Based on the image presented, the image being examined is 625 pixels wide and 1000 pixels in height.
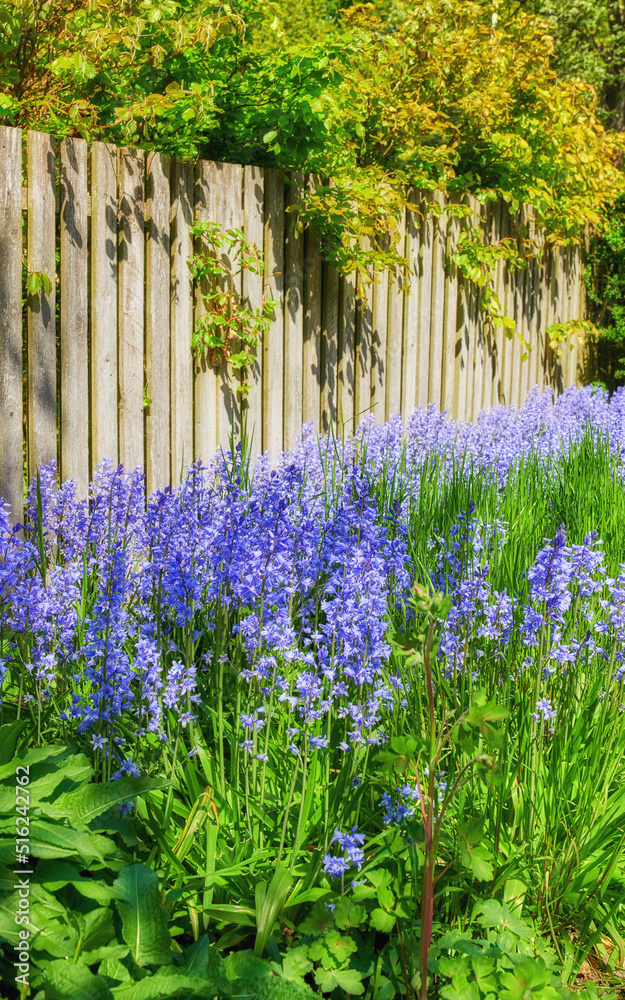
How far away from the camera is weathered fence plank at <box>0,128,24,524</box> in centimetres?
329

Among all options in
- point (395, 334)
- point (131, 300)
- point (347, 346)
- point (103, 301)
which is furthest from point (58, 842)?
point (395, 334)

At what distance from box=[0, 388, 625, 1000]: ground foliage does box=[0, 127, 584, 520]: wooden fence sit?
122cm

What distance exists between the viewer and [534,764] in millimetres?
2012

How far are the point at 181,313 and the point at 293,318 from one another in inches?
35.5

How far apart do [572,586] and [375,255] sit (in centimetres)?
293

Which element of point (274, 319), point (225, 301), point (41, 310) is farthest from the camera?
point (274, 319)

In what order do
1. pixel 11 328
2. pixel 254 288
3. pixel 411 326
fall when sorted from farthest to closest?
pixel 411 326 < pixel 254 288 < pixel 11 328

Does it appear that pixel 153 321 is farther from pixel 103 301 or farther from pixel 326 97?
pixel 326 97

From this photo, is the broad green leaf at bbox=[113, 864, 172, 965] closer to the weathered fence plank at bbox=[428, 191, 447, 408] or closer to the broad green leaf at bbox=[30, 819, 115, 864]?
the broad green leaf at bbox=[30, 819, 115, 864]

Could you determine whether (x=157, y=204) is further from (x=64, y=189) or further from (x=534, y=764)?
(x=534, y=764)

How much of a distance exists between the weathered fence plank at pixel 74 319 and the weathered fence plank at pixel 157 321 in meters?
0.36

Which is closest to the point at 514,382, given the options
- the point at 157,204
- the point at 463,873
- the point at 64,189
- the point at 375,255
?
the point at 375,255

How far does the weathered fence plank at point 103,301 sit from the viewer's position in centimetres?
368

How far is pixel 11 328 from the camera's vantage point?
3371mm
